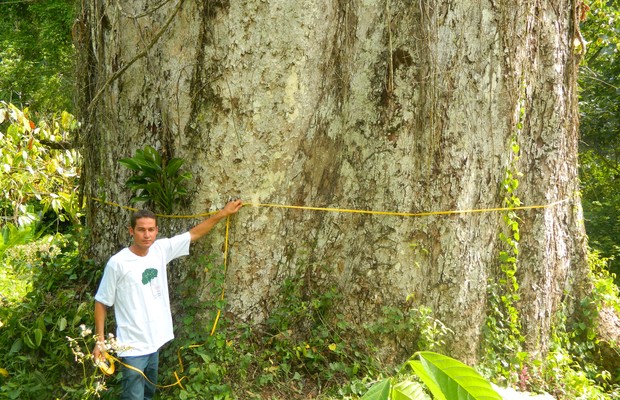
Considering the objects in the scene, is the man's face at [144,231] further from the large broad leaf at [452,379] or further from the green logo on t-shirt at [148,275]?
the large broad leaf at [452,379]

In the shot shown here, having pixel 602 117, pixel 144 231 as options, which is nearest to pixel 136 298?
pixel 144 231

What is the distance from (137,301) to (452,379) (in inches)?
101

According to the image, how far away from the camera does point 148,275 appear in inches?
159

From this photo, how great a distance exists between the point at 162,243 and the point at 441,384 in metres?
2.71

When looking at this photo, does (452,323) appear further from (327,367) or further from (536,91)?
(536,91)

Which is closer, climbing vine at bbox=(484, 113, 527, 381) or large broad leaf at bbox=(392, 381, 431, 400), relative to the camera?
large broad leaf at bbox=(392, 381, 431, 400)

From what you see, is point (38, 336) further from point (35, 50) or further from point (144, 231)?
point (35, 50)

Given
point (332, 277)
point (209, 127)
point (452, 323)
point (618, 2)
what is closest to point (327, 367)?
point (332, 277)

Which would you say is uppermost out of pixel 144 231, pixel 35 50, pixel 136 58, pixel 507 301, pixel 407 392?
pixel 35 50

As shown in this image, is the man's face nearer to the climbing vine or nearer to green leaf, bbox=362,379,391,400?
the climbing vine

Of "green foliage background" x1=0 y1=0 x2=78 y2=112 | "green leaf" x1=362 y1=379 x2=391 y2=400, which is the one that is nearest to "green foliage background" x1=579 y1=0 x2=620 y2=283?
"green leaf" x1=362 y1=379 x2=391 y2=400

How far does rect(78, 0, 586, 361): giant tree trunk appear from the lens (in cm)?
434

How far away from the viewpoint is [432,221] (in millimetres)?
4430

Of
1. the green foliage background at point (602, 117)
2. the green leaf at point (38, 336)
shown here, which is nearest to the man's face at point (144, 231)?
the green leaf at point (38, 336)
